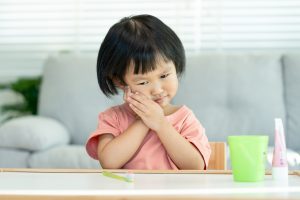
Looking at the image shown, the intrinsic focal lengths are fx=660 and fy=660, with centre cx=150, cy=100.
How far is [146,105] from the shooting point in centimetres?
168

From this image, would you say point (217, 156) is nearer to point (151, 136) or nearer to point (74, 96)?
point (151, 136)

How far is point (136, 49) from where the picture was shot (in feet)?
5.55

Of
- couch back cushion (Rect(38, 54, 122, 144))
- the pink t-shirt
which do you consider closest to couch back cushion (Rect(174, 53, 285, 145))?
couch back cushion (Rect(38, 54, 122, 144))

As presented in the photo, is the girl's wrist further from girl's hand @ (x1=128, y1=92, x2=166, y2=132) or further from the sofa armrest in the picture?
the sofa armrest

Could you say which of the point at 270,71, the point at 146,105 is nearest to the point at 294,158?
the point at 270,71

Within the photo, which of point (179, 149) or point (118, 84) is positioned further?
point (118, 84)

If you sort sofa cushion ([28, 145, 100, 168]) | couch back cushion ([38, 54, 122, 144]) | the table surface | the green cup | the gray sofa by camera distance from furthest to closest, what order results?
couch back cushion ([38, 54, 122, 144]), the gray sofa, sofa cushion ([28, 145, 100, 168]), the green cup, the table surface

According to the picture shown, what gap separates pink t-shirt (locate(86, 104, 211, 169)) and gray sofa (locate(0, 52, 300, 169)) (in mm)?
1606

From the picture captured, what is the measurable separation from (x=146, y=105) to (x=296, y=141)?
205 cm

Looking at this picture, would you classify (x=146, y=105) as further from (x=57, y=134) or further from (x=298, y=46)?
(x=298, y=46)

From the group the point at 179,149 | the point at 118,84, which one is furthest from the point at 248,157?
the point at 118,84

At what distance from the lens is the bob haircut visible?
1676 mm

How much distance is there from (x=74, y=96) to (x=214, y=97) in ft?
2.61

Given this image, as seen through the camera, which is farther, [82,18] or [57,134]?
[82,18]
